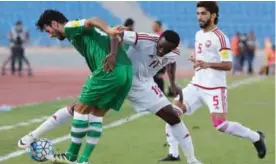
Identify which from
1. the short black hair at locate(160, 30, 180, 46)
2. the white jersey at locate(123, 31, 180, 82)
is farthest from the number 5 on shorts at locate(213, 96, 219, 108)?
the short black hair at locate(160, 30, 180, 46)

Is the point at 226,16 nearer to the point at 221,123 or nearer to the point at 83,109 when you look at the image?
the point at 221,123

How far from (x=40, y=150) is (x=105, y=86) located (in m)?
1.22

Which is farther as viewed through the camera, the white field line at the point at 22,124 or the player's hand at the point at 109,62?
the white field line at the point at 22,124


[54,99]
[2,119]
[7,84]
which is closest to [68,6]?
[7,84]

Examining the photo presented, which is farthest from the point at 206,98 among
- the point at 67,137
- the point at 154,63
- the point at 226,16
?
the point at 226,16

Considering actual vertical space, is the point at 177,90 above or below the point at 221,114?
above

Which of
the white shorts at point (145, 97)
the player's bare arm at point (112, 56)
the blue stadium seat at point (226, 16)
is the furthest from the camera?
the blue stadium seat at point (226, 16)

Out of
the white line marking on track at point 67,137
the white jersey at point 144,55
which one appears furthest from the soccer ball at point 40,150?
the white jersey at point 144,55

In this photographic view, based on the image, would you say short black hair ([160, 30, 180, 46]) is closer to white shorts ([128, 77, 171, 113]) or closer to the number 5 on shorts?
white shorts ([128, 77, 171, 113])

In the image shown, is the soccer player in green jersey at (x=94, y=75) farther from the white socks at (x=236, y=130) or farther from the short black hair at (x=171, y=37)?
the white socks at (x=236, y=130)

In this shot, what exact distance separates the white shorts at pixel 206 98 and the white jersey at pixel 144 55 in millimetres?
903

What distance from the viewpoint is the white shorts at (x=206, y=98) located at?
1153 centimetres

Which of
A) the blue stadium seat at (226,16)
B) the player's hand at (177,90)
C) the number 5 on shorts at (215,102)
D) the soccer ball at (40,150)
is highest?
the player's hand at (177,90)

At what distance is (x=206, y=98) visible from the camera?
11.7 metres
